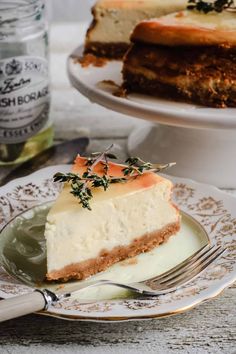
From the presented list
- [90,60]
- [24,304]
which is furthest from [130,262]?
[90,60]

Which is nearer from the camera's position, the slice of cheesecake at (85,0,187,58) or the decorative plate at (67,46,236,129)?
the decorative plate at (67,46,236,129)

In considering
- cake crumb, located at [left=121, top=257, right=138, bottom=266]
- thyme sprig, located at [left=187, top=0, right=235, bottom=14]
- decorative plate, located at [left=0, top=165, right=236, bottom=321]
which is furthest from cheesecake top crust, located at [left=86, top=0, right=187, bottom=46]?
cake crumb, located at [left=121, top=257, right=138, bottom=266]

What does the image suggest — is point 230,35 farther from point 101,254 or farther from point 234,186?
point 101,254

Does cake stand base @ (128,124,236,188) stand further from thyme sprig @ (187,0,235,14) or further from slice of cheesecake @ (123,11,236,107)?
thyme sprig @ (187,0,235,14)

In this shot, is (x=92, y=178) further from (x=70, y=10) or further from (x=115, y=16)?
(x=70, y=10)

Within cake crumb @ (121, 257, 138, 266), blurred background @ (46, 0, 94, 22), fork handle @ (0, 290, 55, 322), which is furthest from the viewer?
blurred background @ (46, 0, 94, 22)

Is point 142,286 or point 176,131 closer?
point 142,286

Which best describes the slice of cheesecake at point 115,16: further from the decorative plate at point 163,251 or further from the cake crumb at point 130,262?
the cake crumb at point 130,262
